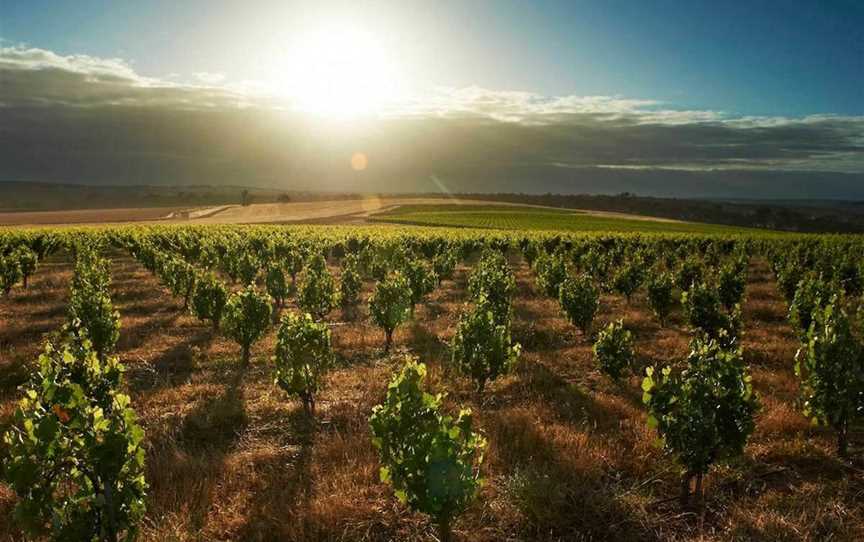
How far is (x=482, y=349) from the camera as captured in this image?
13422 millimetres

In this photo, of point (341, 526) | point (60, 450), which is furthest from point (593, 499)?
point (60, 450)

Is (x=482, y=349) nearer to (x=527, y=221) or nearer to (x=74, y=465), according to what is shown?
(x=74, y=465)

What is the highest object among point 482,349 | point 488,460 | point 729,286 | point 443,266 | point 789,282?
point 789,282

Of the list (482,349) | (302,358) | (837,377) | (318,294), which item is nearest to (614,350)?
(482,349)

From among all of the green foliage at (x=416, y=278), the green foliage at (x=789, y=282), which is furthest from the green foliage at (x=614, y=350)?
the green foliage at (x=789, y=282)

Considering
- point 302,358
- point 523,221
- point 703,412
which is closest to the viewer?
point 703,412

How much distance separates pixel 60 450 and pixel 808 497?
10.9 m

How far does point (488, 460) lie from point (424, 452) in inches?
119

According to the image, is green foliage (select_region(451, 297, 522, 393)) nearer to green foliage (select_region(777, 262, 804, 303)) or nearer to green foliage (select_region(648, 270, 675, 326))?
green foliage (select_region(648, 270, 675, 326))

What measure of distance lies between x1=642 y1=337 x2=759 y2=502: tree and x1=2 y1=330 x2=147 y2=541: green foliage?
296 inches

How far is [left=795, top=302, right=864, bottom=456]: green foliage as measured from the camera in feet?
32.5

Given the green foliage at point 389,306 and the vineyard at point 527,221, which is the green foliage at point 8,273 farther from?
the vineyard at point 527,221

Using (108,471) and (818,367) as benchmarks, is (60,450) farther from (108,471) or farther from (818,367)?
(818,367)

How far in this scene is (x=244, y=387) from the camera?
14.5 meters
